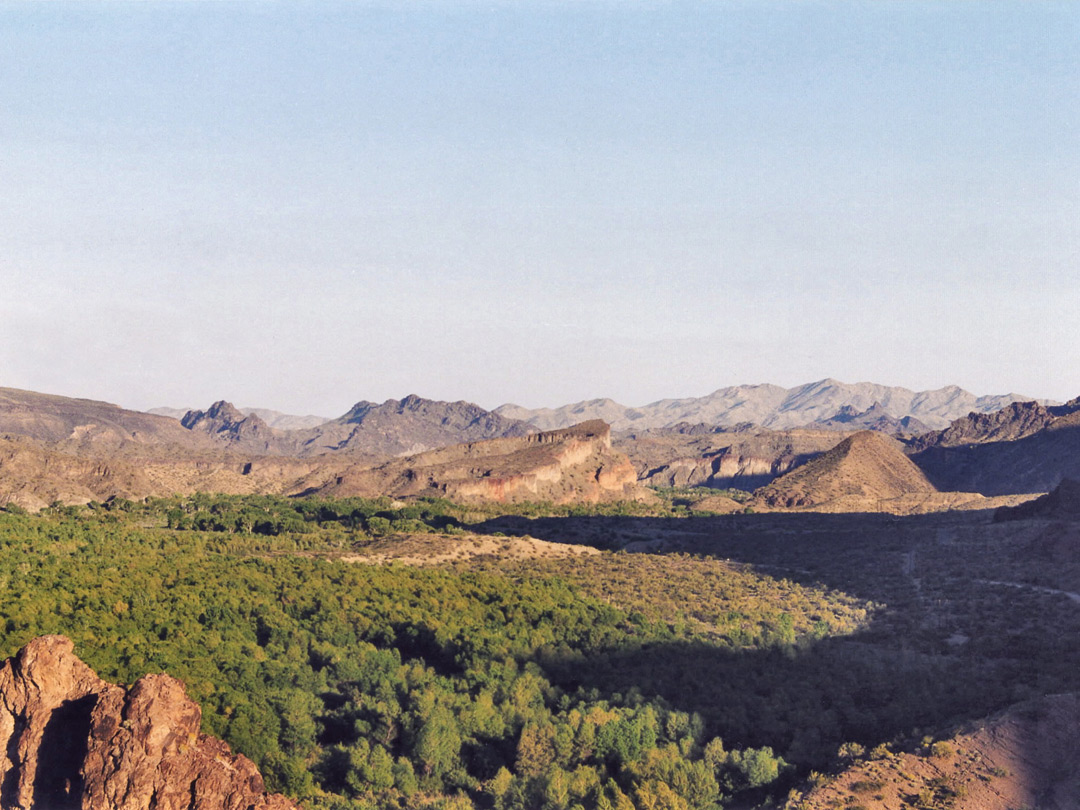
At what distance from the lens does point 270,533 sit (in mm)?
99562

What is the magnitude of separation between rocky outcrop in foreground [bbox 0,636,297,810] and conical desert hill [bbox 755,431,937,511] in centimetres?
10948

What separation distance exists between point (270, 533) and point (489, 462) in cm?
5516

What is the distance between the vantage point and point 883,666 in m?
45.6

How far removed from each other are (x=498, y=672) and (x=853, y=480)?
4318 inches

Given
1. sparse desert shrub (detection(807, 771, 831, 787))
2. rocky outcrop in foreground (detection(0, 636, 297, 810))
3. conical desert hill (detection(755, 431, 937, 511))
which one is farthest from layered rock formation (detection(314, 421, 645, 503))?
sparse desert shrub (detection(807, 771, 831, 787))

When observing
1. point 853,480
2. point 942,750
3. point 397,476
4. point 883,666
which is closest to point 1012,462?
point 853,480

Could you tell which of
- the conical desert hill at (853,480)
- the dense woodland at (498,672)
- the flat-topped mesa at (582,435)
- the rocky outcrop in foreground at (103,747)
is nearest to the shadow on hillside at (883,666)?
the dense woodland at (498,672)

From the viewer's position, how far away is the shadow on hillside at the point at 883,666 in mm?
38406

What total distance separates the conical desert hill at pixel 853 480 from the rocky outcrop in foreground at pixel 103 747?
10948 centimetres

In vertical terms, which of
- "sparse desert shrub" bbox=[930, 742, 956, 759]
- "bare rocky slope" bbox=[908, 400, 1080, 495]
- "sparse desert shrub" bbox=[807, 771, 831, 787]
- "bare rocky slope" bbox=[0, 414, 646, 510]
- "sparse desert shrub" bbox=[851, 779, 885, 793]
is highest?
"bare rocky slope" bbox=[908, 400, 1080, 495]

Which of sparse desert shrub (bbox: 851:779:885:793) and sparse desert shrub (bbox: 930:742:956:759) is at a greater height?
sparse desert shrub (bbox: 930:742:956:759)

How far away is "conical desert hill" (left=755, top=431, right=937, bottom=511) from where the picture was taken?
133625 mm

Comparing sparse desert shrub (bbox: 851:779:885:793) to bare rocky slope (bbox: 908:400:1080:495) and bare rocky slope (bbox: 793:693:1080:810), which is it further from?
bare rocky slope (bbox: 908:400:1080:495)

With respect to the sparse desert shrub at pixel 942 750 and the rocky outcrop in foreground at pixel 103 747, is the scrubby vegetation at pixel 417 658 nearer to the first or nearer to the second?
the rocky outcrop in foreground at pixel 103 747
